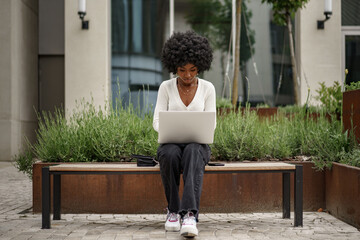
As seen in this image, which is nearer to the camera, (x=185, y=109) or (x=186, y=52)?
(x=186, y=52)

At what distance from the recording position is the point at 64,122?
5.43 m

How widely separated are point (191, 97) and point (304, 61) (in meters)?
7.32

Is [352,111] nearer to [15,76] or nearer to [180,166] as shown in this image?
[180,166]

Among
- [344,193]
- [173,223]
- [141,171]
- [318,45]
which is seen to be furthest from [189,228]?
[318,45]

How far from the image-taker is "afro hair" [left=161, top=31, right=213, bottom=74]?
422 cm

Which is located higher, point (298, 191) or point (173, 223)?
point (298, 191)

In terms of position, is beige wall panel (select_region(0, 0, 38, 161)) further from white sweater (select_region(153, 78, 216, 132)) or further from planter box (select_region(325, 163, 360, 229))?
planter box (select_region(325, 163, 360, 229))

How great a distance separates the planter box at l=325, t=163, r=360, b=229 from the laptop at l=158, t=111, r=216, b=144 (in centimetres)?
129

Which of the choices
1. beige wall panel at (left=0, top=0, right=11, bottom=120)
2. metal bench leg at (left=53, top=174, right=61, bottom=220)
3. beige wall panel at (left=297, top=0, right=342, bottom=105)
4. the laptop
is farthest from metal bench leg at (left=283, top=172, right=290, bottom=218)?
beige wall panel at (left=0, top=0, right=11, bottom=120)

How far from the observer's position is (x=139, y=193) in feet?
16.2

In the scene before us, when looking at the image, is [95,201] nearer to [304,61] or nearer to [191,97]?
[191,97]

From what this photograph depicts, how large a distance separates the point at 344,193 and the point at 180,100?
67.0 inches

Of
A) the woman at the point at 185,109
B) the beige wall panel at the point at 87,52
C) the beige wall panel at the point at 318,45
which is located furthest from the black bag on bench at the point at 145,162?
the beige wall panel at the point at 318,45

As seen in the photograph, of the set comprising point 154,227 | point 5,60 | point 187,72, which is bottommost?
point 154,227
